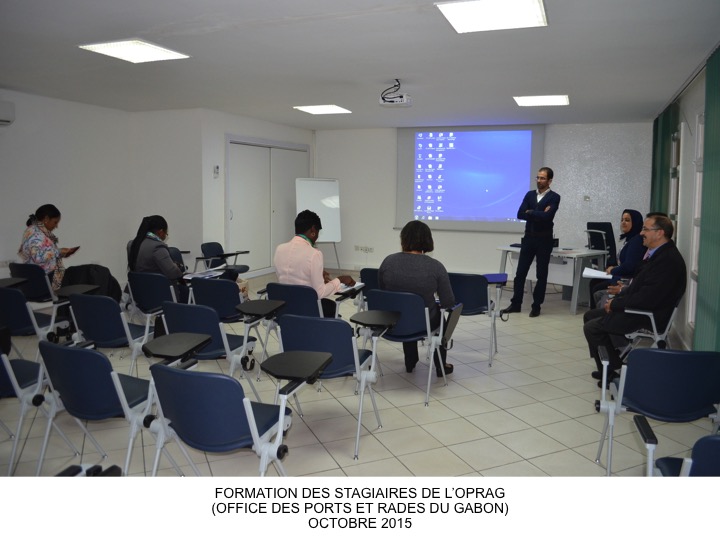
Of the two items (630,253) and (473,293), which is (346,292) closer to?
(473,293)

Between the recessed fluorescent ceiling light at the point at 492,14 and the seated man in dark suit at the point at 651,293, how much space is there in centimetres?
178

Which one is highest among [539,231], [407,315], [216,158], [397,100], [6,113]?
[397,100]

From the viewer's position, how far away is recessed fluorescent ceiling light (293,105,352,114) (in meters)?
8.02

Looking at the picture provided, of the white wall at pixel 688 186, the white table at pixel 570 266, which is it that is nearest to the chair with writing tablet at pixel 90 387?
the white wall at pixel 688 186

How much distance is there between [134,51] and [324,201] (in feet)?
18.7

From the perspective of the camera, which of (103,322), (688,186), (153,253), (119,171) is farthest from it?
(119,171)

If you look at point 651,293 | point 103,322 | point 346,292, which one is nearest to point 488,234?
point 651,293

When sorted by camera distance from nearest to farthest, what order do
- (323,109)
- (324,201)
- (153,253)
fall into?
(153,253), (323,109), (324,201)

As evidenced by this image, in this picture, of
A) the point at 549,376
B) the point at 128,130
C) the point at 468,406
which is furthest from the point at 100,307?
the point at 128,130

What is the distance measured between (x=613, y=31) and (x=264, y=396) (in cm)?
362

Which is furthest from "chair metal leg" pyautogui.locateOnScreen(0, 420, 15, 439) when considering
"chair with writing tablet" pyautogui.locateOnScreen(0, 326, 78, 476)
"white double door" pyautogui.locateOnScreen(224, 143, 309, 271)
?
"white double door" pyautogui.locateOnScreen(224, 143, 309, 271)

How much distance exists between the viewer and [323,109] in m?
8.27

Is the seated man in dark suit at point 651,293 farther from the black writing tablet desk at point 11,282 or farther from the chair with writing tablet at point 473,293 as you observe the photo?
the black writing tablet desk at point 11,282
